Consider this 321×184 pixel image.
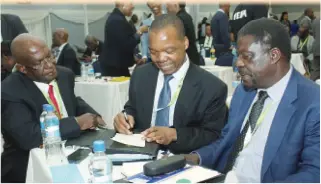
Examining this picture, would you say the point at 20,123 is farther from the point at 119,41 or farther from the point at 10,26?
the point at 119,41

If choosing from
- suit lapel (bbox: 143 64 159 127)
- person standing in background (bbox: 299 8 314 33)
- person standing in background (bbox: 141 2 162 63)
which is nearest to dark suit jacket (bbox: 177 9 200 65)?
person standing in background (bbox: 141 2 162 63)

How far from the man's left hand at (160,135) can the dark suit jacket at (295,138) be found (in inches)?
16.3

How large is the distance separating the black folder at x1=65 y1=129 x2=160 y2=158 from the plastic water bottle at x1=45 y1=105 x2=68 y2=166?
0.33 ft

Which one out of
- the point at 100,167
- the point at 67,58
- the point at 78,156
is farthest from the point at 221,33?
the point at 100,167

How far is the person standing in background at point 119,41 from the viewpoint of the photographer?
13.3 ft

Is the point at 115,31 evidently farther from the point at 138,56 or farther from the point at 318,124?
the point at 318,124

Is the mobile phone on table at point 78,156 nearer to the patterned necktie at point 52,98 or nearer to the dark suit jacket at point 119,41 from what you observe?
the patterned necktie at point 52,98

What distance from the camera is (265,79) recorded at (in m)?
1.34

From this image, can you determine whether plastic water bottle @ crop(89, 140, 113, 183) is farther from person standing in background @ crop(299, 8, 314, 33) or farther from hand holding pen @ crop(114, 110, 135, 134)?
person standing in background @ crop(299, 8, 314, 33)

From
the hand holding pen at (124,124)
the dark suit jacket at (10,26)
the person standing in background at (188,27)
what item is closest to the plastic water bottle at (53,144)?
the hand holding pen at (124,124)

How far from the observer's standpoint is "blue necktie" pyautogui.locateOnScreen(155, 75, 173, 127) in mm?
1732

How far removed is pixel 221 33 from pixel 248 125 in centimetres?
417

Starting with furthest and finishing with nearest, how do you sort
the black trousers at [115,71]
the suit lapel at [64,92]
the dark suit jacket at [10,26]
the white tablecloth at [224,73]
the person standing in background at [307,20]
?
the person standing in background at [307,20]
the black trousers at [115,71]
the white tablecloth at [224,73]
the dark suit jacket at [10,26]
the suit lapel at [64,92]

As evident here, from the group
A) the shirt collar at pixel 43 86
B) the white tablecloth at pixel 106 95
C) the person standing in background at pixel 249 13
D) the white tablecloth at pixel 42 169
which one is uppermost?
the person standing in background at pixel 249 13
